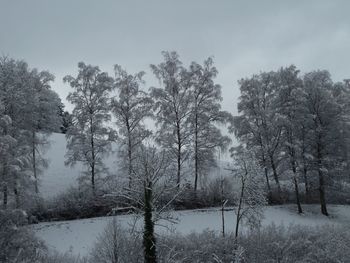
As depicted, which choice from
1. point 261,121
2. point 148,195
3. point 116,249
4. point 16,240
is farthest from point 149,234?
point 261,121

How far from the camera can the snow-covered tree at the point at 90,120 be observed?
35281 mm

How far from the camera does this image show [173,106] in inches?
1540

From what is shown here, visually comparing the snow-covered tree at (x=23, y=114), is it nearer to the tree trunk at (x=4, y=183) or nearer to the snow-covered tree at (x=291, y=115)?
the tree trunk at (x=4, y=183)

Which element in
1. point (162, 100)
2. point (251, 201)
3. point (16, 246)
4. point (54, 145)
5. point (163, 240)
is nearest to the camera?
point (16, 246)

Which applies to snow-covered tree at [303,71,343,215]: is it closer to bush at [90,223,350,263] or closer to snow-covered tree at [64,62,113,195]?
bush at [90,223,350,263]

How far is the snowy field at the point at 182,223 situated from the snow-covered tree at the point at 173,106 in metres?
5.18

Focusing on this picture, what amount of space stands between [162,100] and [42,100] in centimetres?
1041

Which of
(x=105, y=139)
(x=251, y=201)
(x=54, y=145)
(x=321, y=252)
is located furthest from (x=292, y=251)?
(x=54, y=145)

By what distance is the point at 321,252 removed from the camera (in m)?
25.7

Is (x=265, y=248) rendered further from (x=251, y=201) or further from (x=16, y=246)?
(x=16, y=246)

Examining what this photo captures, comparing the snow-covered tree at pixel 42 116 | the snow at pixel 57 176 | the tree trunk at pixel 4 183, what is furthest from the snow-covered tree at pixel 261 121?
the tree trunk at pixel 4 183

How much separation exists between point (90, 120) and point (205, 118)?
10004 millimetres

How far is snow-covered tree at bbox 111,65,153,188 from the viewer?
3691 cm

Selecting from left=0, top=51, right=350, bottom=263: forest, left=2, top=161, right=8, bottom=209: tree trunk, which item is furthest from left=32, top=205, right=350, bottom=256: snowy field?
left=2, top=161, right=8, bottom=209: tree trunk
